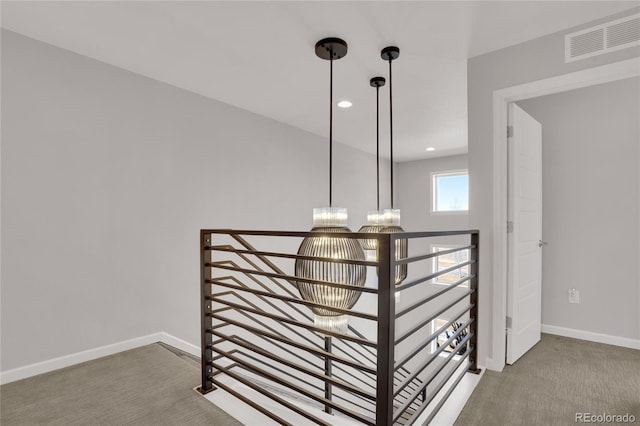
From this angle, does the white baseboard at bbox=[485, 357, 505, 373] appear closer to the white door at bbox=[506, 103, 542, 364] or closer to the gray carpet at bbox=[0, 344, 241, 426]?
the white door at bbox=[506, 103, 542, 364]

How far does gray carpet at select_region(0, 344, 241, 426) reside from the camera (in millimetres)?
1730

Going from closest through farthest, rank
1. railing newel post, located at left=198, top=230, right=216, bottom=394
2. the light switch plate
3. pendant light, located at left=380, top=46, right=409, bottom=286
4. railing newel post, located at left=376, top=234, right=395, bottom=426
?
1. railing newel post, located at left=376, top=234, right=395, bottom=426
2. railing newel post, located at left=198, top=230, right=216, bottom=394
3. pendant light, located at left=380, top=46, right=409, bottom=286
4. the light switch plate

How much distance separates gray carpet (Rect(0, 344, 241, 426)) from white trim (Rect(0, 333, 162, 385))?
1.7 inches

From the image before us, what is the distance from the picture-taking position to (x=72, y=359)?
2.32 m

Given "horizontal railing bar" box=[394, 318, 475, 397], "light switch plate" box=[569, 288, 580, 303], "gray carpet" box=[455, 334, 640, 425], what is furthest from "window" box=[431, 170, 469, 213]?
"horizontal railing bar" box=[394, 318, 475, 397]

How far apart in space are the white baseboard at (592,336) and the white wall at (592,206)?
0.04m

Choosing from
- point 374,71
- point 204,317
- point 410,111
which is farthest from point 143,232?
point 410,111

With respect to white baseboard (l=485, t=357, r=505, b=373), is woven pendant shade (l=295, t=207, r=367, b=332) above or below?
above

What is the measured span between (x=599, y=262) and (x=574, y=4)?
2241 millimetres

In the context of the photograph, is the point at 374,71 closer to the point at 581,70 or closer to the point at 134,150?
the point at 581,70

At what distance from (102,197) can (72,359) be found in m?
1.21

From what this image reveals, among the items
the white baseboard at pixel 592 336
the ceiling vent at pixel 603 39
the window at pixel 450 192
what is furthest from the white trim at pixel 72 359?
the window at pixel 450 192

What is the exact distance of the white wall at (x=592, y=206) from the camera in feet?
9.03

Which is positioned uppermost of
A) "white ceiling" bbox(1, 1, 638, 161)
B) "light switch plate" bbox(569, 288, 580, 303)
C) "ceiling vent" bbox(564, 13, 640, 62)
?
"white ceiling" bbox(1, 1, 638, 161)
